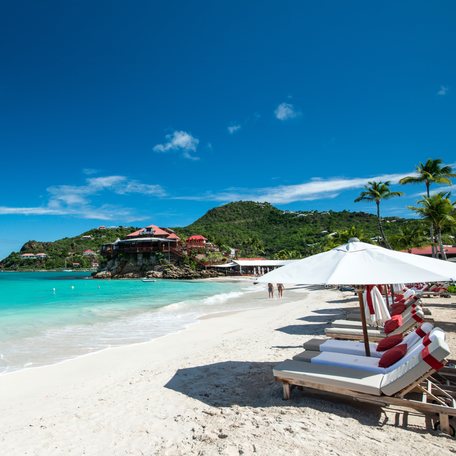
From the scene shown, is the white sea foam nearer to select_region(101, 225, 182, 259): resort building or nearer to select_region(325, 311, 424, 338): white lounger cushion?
select_region(325, 311, 424, 338): white lounger cushion

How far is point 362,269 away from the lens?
4.05 metres

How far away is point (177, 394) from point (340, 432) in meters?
2.44

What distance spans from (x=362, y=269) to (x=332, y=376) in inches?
54.0

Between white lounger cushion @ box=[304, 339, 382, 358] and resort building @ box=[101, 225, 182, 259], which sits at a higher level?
resort building @ box=[101, 225, 182, 259]

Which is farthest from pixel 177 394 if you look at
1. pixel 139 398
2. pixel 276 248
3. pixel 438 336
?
pixel 276 248

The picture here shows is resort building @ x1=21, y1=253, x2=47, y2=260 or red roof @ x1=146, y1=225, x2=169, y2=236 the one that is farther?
resort building @ x1=21, y1=253, x2=47, y2=260

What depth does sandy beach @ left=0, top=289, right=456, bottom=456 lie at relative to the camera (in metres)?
3.35

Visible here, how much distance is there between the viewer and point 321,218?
113938 mm

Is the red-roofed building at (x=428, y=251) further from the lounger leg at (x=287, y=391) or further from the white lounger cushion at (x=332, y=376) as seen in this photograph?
the lounger leg at (x=287, y=391)

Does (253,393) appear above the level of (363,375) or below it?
below

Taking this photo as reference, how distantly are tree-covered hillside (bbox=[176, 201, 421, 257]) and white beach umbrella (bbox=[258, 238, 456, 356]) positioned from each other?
204 ft

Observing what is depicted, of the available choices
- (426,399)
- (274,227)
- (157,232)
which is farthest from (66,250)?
(426,399)

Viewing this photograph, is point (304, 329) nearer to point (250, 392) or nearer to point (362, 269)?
point (250, 392)

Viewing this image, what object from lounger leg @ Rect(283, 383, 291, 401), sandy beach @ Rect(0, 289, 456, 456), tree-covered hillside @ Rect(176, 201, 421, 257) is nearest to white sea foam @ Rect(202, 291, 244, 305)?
sandy beach @ Rect(0, 289, 456, 456)
